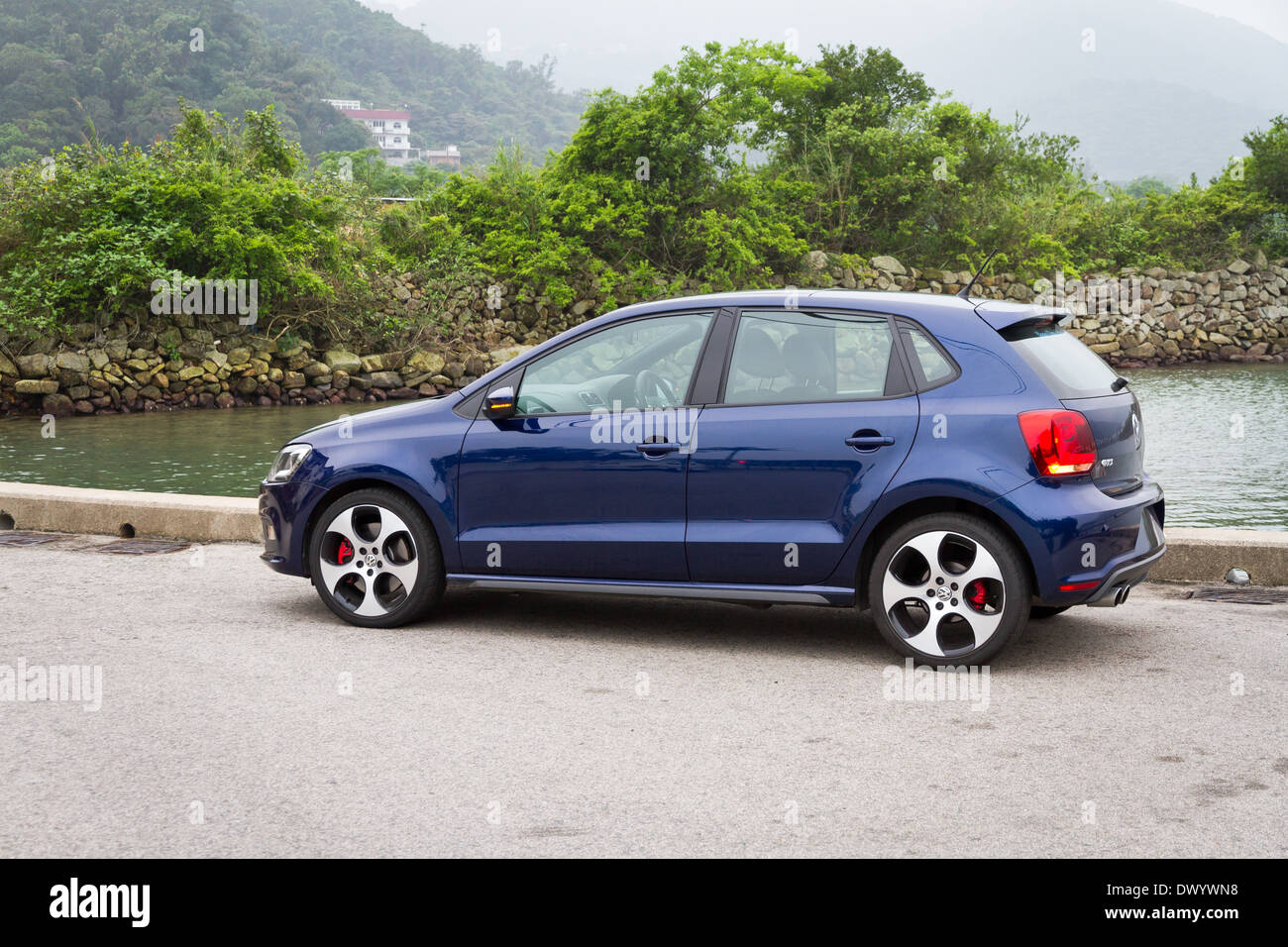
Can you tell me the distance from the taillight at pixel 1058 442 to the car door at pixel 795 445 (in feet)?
1.63

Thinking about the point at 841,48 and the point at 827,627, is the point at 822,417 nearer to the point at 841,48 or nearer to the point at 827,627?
the point at 827,627

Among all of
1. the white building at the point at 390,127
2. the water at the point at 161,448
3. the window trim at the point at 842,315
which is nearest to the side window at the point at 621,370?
the window trim at the point at 842,315

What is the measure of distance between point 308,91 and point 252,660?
10671cm

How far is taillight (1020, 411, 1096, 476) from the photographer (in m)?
5.31

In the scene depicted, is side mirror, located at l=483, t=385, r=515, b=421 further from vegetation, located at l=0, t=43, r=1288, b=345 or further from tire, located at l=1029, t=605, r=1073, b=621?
vegetation, located at l=0, t=43, r=1288, b=345

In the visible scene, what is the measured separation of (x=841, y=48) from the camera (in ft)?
131

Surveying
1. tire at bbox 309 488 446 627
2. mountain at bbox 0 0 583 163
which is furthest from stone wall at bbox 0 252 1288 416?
mountain at bbox 0 0 583 163

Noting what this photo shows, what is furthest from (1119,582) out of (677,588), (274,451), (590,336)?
(274,451)

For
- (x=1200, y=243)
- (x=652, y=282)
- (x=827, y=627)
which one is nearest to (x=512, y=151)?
(x=652, y=282)

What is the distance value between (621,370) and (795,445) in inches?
41.1

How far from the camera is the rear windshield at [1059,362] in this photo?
18.0ft

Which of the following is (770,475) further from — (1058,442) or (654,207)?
(654,207)

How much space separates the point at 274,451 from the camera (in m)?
19.4

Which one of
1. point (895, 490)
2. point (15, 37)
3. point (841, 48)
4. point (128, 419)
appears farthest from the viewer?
point (15, 37)
